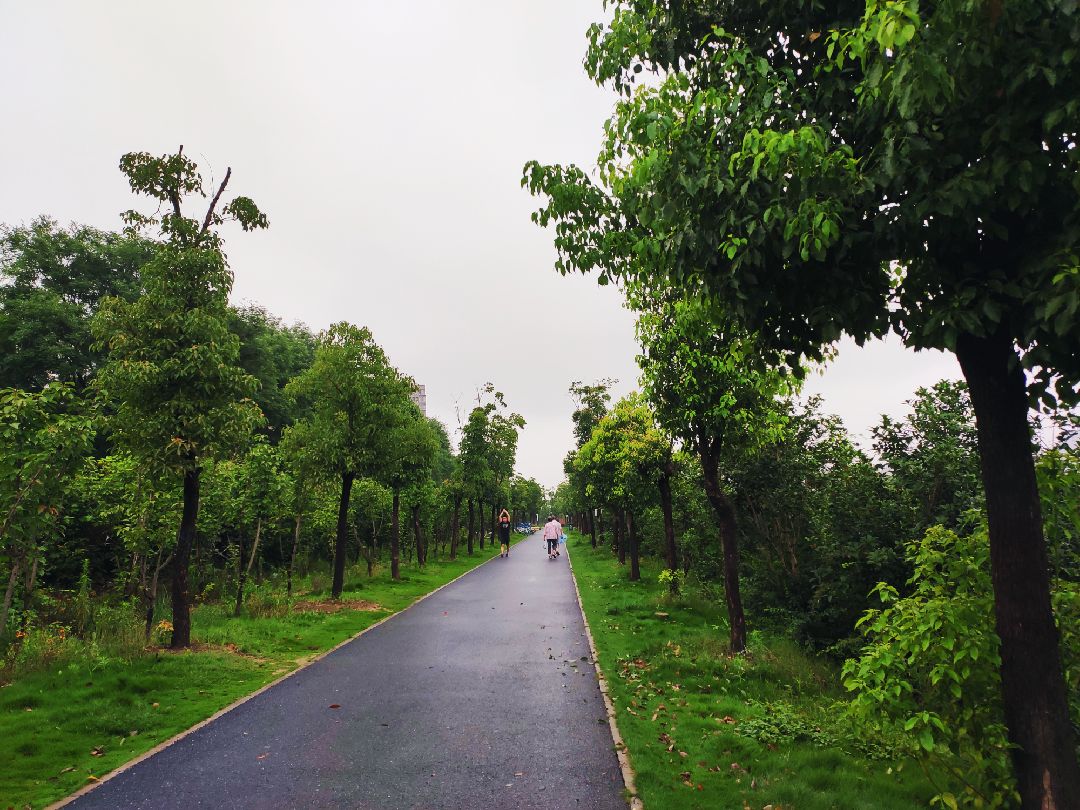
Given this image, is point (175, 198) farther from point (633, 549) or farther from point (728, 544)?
point (633, 549)

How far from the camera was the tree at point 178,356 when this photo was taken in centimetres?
996

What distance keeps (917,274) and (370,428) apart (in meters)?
15.2

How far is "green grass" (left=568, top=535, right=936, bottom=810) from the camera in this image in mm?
4945

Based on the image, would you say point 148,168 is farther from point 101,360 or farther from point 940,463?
point 101,360

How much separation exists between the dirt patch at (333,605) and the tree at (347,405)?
453mm

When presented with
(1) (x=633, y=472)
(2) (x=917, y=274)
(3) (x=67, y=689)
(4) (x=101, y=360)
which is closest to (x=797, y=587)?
(1) (x=633, y=472)

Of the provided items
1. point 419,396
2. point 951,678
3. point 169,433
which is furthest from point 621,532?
point 419,396

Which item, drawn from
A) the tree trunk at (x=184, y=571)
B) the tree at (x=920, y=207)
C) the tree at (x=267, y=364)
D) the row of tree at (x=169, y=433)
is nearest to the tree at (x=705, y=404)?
the tree at (x=920, y=207)

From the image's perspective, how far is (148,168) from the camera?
10602mm

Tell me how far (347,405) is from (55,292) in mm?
23131

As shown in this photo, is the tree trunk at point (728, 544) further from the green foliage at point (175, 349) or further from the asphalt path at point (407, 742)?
the green foliage at point (175, 349)

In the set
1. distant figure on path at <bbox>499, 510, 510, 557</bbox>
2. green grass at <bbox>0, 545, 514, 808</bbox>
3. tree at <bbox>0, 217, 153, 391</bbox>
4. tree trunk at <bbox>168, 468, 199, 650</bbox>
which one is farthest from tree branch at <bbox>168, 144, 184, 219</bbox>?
distant figure on path at <bbox>499, 510, 510, 557</bbox>

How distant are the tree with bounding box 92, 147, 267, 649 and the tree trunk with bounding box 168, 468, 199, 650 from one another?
2cm

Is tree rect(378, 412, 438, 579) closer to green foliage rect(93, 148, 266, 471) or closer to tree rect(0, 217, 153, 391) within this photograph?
green foliage rect(93, 148, 266, 471)
